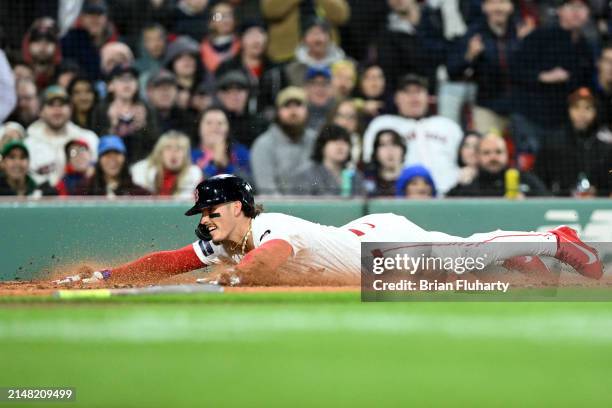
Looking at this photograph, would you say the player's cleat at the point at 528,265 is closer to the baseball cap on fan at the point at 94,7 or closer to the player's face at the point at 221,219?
the player's face at the point at 221,219

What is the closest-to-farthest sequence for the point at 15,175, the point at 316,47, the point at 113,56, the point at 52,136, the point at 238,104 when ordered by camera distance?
1. the point at 15,175
2. the point at 52,136
3. the point at 238,104
4. the point at 113,56
5. the point at 316,47

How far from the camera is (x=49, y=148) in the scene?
29.8 feet

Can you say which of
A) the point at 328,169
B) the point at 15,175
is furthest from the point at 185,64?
the point at 15,175

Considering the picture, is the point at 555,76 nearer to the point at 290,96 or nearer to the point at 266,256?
the point at 290,96

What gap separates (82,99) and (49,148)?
0.61 m

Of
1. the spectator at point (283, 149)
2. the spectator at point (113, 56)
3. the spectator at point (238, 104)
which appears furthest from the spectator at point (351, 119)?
the spectator at point (113, 56)

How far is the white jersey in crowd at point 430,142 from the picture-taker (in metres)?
9.38

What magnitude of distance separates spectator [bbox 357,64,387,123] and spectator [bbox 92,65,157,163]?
6.68 feet

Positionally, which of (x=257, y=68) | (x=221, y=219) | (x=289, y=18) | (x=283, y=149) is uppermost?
(x=289, y=18)

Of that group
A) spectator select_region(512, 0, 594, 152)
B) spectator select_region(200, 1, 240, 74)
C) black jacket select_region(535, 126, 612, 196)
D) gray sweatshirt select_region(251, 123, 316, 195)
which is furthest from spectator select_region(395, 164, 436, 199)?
spectator select_region(200, 1, 240, 74)

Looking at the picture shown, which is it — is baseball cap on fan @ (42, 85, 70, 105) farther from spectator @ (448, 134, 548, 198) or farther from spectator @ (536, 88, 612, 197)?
spectator @ (536, 88, 612, 197)

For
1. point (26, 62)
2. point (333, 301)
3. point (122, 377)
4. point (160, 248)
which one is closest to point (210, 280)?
point (333, 301)

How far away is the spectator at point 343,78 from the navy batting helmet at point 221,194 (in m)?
3.67

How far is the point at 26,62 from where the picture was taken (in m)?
9.52
